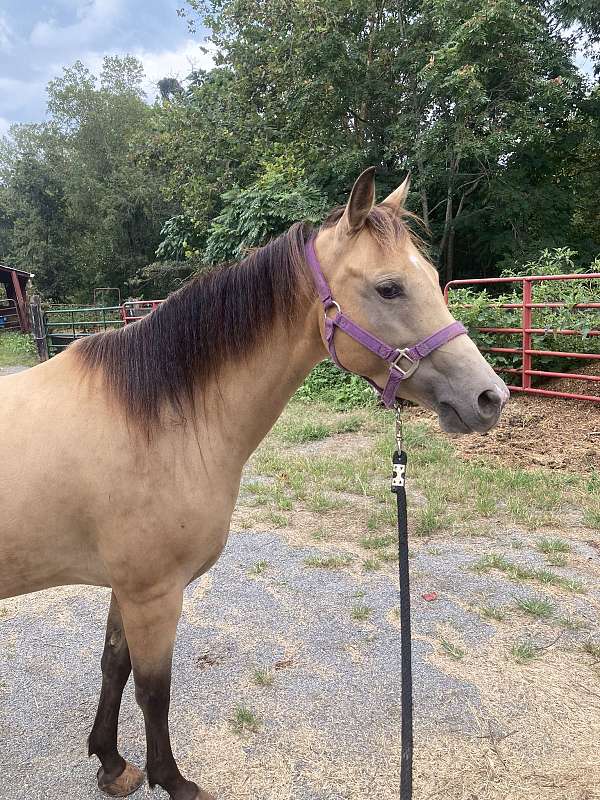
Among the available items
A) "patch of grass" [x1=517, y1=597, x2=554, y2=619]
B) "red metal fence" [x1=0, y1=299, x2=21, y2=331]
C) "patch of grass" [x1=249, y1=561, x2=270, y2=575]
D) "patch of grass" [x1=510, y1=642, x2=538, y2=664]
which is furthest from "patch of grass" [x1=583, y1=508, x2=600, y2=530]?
"red metal fence" [x1=0, y1=299, x2=21, y2=331]

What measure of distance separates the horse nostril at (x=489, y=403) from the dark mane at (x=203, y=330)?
25.4 inches

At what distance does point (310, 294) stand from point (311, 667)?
1.84 metres

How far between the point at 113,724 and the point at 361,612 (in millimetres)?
1407

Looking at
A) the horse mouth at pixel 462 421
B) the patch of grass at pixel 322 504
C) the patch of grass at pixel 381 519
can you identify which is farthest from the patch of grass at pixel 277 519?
the horse mouth at pixel 462 421

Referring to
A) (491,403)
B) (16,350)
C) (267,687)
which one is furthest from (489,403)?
(16,350)

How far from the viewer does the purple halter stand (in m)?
1.54

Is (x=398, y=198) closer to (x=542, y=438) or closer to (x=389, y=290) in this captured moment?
(x=389, y=290)

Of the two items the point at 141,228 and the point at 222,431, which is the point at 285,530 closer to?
the point at 222,431

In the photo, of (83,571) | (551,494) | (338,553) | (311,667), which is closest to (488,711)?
(311,667)

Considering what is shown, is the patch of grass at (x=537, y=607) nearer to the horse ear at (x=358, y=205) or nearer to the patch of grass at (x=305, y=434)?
the horse ear at (x=358, y=205)

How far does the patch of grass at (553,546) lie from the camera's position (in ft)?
11.2

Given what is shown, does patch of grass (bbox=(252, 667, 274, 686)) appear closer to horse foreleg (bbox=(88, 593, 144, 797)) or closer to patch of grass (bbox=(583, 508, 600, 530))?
horse foreleg (bbox=(88, 593, 144, 797))

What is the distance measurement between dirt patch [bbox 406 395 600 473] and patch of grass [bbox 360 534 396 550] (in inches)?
76.8

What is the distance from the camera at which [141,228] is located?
92.6 ft
